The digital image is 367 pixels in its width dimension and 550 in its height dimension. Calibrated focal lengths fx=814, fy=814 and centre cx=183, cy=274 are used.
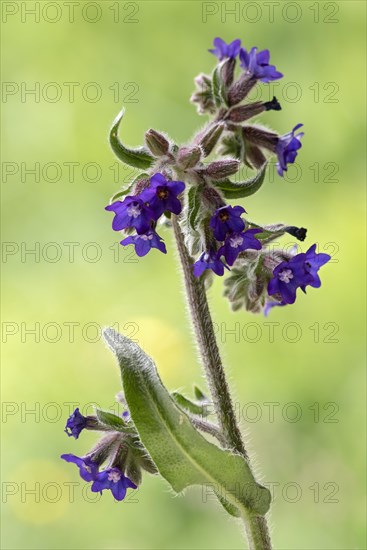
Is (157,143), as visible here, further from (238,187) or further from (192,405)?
(192,405)

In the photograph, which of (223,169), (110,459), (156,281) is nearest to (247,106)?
(223,169)

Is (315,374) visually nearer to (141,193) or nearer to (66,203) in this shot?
(66,203)

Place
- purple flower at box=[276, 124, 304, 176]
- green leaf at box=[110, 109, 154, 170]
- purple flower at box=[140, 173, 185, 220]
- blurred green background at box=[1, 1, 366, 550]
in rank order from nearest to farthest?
purple flower at box=[140, 173, 185, 220]
green leaf at box=[110, 109, 154, 170]
purple flower at box=[276, 124, 304, 176]
blurred green background at box=[1, 1, 366, 550]

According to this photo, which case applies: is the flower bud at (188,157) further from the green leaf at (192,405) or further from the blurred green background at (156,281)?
the blurred green background at (156,281)

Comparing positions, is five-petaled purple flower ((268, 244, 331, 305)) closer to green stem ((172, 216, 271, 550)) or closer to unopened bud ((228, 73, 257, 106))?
green stem ((172, 216, 271, 550))

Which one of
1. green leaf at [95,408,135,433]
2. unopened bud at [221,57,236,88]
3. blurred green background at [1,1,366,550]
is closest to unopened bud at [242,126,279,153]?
unopened bud at [221,57,236,88]

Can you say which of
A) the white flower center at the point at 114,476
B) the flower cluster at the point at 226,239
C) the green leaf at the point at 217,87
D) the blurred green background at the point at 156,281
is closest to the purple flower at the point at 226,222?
the flower cluster at the point at 226,239

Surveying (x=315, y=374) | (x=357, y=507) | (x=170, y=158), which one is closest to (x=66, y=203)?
(x=315, y=374)
